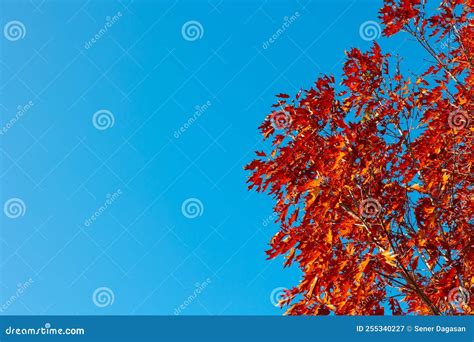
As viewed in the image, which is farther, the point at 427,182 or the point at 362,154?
the point at 427,182

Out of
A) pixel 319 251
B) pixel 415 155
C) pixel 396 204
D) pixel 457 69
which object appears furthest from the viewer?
pixel 457 69

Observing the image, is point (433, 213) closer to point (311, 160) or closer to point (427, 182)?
point (427, 182)

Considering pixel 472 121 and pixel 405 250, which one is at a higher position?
pixel 472 121

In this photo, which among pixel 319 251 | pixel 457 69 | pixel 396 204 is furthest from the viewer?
pixel 457 69

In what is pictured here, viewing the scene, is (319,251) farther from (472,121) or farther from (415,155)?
(472,121)

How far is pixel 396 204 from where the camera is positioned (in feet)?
14.8

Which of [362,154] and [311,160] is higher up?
[362,154]

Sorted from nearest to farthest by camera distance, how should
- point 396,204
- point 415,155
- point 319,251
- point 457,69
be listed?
point 319,251 → point 396,204 → point 415,155 → point 457,69
